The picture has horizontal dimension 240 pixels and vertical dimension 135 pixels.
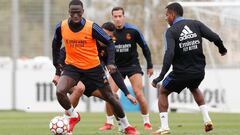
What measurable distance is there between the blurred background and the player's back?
1420cm

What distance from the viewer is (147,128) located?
668 inches

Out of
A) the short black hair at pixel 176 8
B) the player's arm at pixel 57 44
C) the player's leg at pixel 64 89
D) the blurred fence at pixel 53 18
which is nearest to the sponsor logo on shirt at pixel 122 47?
the player's arm at pixel 57 44

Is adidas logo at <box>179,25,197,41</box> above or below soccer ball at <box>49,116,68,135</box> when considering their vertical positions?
above

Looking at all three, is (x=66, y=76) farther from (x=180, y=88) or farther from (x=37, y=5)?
(x=37, y=5)

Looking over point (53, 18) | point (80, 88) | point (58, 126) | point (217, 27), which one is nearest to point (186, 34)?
point (80, 88)

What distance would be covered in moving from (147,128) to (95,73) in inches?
114

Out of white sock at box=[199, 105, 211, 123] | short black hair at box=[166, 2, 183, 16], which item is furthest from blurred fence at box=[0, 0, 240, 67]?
short black hair at box=[166, 2, 183, 16]

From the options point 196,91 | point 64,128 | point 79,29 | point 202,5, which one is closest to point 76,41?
point 79,29

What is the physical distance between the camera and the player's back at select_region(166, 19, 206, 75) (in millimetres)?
14828

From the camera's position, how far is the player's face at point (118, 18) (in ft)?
57.1

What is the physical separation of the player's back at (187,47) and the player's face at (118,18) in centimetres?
267

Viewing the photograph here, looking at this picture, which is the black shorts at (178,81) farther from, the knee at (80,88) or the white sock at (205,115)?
the knee at (80,88)

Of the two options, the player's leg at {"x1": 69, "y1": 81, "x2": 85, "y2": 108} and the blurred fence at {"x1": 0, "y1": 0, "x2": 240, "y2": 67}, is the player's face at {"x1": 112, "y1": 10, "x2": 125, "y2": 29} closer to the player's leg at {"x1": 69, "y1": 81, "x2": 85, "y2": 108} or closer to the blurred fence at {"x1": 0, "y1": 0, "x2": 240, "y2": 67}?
the player's leg at {"x1": 69, "y1": 81, "x2": 85, "y2": 108}

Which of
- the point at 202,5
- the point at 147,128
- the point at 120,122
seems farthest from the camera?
the point at 202,5
